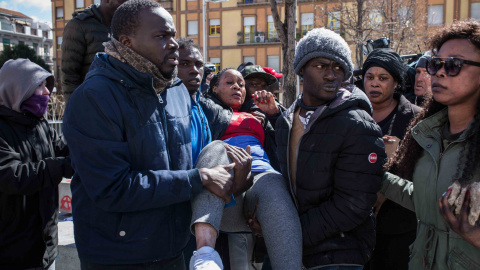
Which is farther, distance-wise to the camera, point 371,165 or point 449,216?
point 371,165

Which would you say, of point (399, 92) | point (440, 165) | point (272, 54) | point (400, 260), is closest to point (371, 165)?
point (440, 165)

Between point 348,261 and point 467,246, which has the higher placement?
point 467,246

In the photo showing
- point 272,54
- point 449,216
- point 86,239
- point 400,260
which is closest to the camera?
point 449,216

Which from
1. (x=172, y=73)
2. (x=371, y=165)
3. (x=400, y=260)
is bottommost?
(x=400, y=260)

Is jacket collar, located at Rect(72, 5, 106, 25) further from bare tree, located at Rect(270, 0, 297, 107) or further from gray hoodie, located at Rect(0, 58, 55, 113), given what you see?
bare tree, located at Rect(270, 0, 297, 107)

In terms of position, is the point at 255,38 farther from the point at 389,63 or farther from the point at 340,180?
the point at 340,180

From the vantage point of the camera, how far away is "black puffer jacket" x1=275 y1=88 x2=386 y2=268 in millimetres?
2383

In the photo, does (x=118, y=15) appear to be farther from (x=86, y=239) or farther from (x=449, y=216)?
(x=449, y=216)

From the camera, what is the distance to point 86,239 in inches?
86.6

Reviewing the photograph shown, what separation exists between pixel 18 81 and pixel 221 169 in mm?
1810

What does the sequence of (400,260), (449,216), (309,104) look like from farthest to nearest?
1. (400,260)
2. (309,104)
3. (449,216)

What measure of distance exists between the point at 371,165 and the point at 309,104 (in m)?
0.61

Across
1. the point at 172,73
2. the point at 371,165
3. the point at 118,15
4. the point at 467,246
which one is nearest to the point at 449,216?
the point at 467,246

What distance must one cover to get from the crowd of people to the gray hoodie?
16 millimetres
